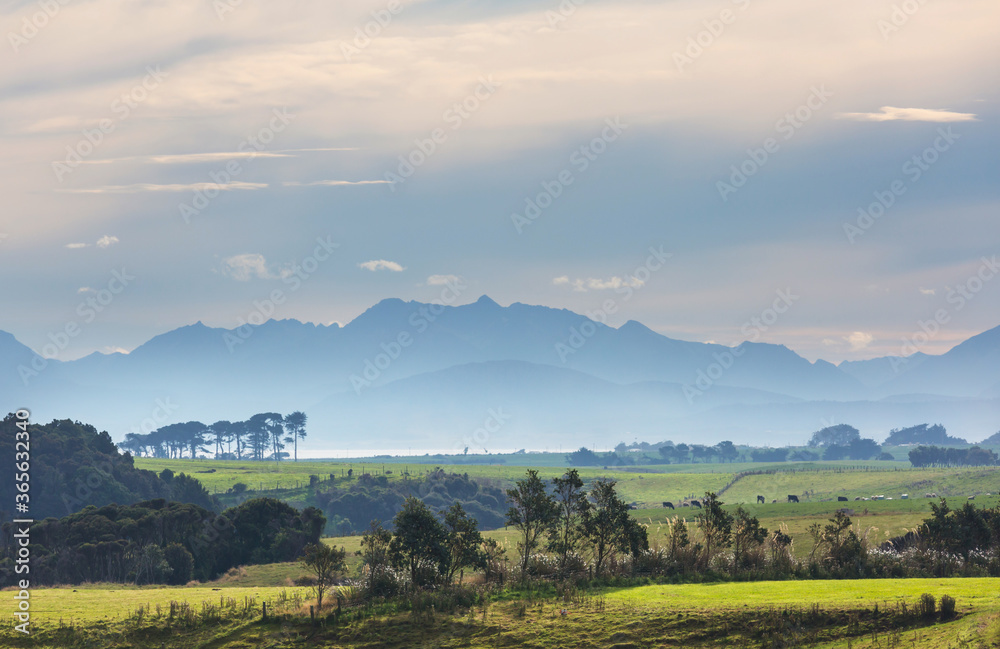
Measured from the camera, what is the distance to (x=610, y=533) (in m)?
59.4

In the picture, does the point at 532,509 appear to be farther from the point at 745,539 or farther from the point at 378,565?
the point at 745,539

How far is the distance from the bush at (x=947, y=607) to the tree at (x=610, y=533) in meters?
23.0

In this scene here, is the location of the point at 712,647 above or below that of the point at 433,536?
below

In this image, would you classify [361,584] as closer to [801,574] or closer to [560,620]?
[560,620]

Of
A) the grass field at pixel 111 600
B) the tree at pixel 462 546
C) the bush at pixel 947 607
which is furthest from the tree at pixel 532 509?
the bush at pixel 947 607

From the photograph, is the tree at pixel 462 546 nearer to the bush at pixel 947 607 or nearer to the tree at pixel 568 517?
the tree at pixel 568 517

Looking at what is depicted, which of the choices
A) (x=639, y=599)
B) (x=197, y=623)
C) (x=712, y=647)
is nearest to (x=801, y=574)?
(x=639, y=599)

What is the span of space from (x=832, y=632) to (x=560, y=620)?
13887mm

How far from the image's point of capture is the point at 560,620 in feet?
150

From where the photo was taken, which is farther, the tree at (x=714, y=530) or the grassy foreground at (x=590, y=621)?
the tree at (x=714, y=530)

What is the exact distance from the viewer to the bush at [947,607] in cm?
3816

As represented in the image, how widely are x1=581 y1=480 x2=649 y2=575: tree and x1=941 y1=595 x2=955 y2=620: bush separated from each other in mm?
23026

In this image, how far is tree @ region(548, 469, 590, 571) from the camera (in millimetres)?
58781

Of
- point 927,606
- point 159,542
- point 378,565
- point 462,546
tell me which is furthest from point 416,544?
point 159,542
